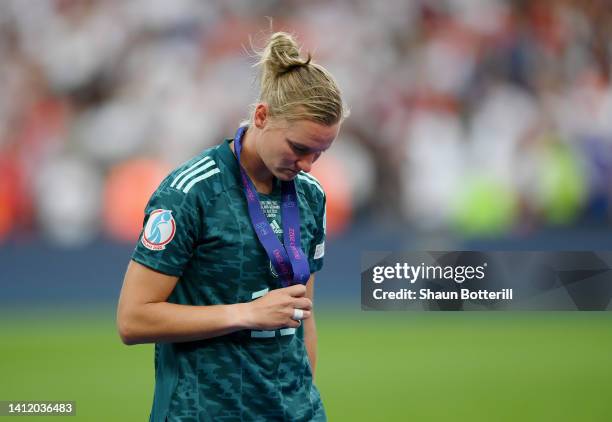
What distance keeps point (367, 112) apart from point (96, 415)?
18.3 feet

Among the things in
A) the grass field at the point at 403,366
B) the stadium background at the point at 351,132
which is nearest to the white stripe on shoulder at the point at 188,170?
the grass field at the point at 403,366

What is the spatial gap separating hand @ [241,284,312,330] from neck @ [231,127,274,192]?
0.33 meters

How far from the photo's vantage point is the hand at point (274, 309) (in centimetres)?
232

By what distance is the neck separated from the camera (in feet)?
8.25

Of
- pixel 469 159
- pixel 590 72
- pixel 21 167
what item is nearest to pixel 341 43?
pixel 469 159

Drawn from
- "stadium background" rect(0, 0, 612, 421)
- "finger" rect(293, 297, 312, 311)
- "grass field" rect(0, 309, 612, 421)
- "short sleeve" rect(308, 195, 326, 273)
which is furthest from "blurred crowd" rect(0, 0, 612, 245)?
"finger" rect(293, 297, 312, 311)

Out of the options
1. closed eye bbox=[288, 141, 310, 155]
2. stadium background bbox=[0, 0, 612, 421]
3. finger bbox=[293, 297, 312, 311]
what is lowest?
finger bbox=[293, 297, 312, 311]

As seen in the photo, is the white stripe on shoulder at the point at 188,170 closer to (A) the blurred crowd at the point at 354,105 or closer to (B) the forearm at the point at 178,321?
(B) the forearm at the point at 178,321

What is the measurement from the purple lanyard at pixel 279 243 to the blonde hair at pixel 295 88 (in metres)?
0.17

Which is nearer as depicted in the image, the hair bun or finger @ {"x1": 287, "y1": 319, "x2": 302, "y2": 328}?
finger @ {"x1": 287, "y1": 319, "x2": 302, "y2": 328}

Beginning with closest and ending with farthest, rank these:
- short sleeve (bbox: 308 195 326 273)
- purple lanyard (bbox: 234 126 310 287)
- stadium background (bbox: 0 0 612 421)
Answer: purple lanyard (bbox: 234 126 310 287), short sleeve (bbox: 308 195 326 273), stadium background (bbox: 0 0 612 421)

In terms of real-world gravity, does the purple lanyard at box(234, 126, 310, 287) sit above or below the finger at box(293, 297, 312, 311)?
above

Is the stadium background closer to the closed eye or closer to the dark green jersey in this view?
the dark green jersey

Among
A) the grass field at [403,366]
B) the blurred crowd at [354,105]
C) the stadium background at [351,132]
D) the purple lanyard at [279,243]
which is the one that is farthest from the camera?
the blurred crowd at [354,105]
